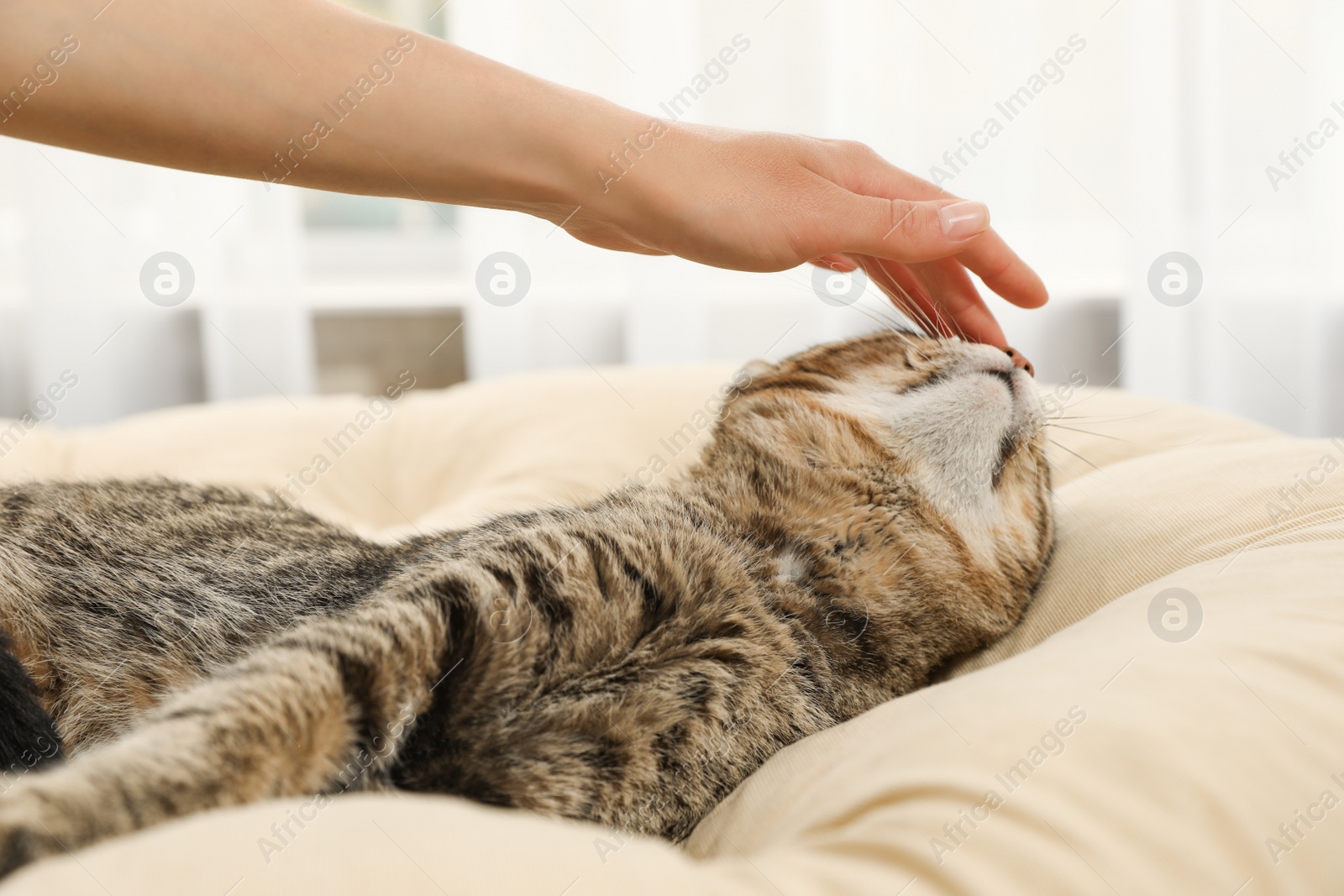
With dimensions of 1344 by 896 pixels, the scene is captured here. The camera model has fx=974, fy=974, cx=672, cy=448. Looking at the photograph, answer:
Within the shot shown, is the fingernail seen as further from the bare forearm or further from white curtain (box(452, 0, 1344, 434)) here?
white curtain (box(452, 0, 1344, 434))

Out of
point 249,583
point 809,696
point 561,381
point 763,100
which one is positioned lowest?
point 809,696

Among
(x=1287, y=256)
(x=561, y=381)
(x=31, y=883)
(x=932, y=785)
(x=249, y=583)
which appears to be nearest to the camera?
(x=31, y=883)

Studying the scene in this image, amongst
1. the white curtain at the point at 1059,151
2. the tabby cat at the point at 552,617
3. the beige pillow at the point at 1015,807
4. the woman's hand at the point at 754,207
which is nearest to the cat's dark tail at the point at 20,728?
the tabby cat at the point at 552,617

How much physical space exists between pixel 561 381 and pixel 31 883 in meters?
1.54

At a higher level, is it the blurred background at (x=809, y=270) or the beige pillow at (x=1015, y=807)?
the blurred background at (x=809, y=270)

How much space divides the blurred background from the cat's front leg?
1.57 meters

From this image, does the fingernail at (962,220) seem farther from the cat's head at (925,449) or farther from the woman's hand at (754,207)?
the cat's head at (925,449)

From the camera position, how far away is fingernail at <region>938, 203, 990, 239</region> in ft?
3.51

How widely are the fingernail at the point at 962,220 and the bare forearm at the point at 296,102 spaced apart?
0.37m

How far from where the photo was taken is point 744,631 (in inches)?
35.7

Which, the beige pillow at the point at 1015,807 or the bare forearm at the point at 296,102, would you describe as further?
the bare forearm at the point at 296,102

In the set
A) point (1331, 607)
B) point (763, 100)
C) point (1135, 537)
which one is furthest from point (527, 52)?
point (1331, 607)

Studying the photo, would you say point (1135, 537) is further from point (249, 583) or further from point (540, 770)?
point (249, 583)

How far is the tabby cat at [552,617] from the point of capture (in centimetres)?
72
